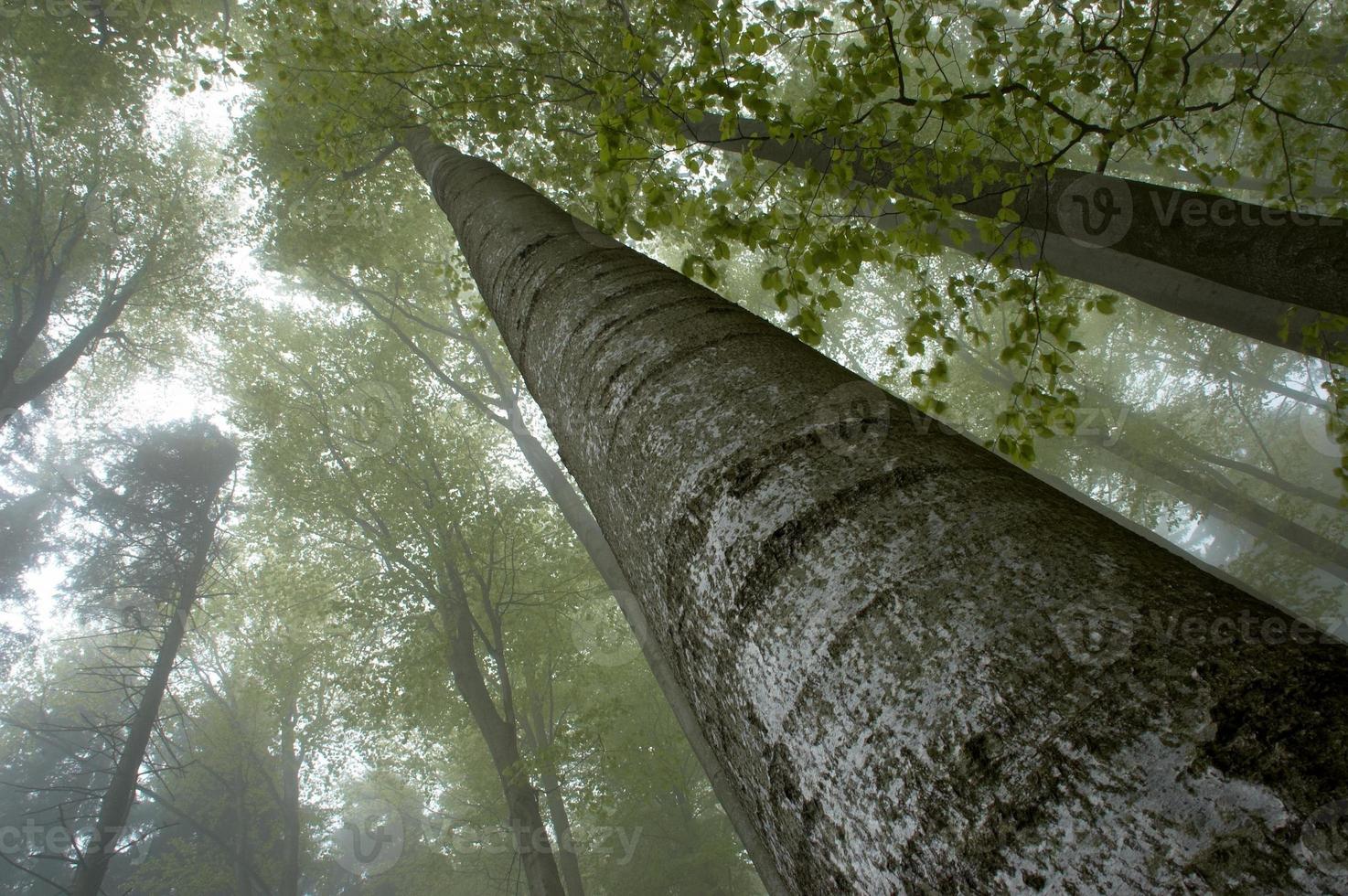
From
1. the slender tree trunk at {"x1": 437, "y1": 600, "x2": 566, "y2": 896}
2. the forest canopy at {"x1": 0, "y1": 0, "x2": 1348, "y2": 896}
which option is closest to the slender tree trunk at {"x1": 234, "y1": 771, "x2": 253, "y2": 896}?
the forest canopy at {"x1": 0, "y1": 0, "x2": 1348, "y2": 896}

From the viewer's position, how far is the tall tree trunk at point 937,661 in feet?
1.31

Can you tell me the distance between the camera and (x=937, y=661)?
20.6 inches

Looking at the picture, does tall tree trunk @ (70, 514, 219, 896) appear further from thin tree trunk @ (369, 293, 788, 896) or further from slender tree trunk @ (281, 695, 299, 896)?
thin tree trunk @ (369, 293, 788, 896)

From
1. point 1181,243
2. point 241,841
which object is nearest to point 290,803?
point 241,841

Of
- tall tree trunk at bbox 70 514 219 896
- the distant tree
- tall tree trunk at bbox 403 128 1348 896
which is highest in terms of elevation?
the distant tree

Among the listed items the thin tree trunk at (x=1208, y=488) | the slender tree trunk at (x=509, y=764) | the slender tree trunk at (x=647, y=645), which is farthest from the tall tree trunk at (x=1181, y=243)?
the thin tree trunk at (x=1208, y=488)

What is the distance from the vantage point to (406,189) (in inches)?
423

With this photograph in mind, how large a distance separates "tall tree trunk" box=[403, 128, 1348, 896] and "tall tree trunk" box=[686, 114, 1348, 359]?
173 centimetres

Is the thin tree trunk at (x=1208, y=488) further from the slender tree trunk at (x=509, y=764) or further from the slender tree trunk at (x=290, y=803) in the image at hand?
the slender tree trunk at (x=290, y=803)

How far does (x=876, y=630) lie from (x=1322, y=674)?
1.01 feet

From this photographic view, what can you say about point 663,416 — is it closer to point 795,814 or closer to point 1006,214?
point 795,814

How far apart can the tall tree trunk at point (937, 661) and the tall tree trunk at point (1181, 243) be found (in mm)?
1729

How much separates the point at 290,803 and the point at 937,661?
2614 centimetres

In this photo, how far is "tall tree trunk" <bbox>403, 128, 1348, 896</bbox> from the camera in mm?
400
